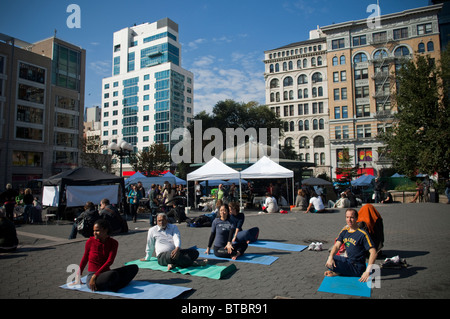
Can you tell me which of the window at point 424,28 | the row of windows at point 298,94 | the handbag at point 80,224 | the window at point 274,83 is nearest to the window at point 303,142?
the row of windows at point 298,94

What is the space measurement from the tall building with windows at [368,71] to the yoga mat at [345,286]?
5144 cm

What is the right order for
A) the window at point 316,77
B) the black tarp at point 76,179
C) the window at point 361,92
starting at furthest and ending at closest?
1. the window at point 316,77
2. the window at point 361,92
3. the black tarp at point 76,179

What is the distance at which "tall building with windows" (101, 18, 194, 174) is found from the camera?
74188 millimetres

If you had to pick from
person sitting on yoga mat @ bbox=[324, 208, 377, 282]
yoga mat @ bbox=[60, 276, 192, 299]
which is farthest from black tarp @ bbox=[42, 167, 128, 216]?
person sitting on yoga mat @ bbox=[324, 208, 377, 282]

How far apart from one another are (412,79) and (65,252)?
2659 cm

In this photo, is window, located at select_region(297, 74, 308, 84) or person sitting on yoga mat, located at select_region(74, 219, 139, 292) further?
window, located at select_region(297, 74, 308, 84)

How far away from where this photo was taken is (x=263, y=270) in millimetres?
5941

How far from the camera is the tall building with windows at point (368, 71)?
51.9 m

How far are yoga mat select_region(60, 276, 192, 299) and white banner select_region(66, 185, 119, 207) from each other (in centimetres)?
1002

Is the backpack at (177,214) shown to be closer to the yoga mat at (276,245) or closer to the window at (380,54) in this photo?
the yoga mat at (276,245)

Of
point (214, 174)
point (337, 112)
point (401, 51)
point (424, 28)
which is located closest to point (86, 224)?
point (214, 174)

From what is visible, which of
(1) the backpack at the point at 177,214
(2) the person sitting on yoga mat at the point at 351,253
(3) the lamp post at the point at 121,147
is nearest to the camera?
(2) the person sitting on yoga mat at the point at 351,253

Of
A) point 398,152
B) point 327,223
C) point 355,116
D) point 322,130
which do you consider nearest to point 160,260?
point 327,223
